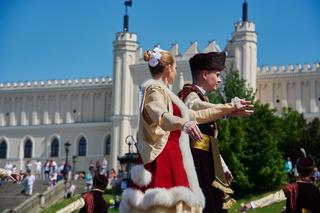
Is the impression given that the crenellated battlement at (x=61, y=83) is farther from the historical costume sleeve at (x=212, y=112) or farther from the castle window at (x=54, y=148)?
the historical costume sleeve at (x=212, y=112)

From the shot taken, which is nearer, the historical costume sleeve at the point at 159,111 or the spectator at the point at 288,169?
the historical costume sleeve at the point at 159,111

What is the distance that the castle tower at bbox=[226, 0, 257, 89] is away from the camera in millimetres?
56812

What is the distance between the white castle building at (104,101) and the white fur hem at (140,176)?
1949 inches

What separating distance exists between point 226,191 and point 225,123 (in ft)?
103

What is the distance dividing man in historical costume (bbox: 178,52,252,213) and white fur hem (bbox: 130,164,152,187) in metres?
1.00

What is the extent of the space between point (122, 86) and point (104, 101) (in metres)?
3.95

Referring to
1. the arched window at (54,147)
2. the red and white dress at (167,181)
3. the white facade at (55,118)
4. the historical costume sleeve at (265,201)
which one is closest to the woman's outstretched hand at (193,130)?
the red and white dress at (167,181)

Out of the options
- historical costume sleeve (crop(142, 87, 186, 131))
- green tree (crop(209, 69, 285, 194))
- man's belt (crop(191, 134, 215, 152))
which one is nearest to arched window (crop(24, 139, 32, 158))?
green tree (crop(209, 69, 285, 194))

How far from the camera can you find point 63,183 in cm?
3922

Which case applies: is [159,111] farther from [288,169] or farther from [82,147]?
[82,147]

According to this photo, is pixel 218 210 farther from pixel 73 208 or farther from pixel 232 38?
pixel 232 38

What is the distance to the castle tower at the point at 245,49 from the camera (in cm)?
5681

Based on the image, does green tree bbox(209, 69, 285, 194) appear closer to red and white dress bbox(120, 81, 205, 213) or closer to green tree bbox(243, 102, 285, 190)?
green tree bbox(243, 102, 285, 190)

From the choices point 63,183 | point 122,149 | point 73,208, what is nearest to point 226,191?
point 73,208
